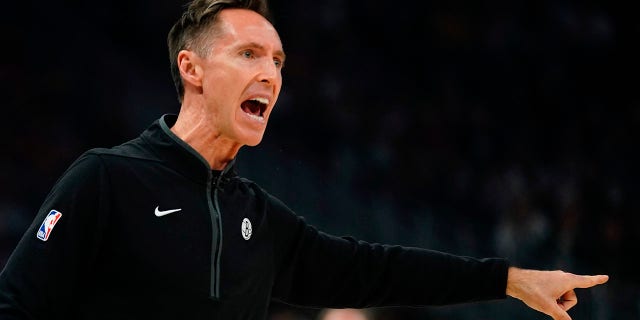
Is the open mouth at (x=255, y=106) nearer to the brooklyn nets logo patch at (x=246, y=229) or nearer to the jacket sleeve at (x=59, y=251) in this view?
the brooklyn nets logo patch at (x=246, y=229)

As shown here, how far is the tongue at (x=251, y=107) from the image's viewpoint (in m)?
2.12

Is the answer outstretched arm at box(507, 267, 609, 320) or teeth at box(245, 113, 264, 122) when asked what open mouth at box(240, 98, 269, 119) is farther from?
outstretched arm at box(507, 267, 609, 320)

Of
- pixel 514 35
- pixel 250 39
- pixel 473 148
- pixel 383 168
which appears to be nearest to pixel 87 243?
pixel 250 39

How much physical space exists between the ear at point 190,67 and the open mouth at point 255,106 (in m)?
0.13

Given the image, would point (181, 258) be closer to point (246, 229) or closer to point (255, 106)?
point (246, 229)

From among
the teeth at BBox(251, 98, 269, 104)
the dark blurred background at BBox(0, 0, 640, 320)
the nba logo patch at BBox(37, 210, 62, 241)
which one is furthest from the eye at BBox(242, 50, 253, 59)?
the dark blurred background at BBox(0, 0, 640, 320)

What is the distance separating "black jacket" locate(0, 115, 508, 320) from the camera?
1724 mm

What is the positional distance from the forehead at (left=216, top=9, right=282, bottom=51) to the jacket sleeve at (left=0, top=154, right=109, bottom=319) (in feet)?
1.60

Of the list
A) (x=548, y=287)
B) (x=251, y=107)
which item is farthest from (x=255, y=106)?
(x=548, y=287)

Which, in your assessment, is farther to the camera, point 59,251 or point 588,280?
point 588,280

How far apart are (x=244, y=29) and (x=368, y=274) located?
0.73 meters

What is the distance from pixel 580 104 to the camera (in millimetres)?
4840

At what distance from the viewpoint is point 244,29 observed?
82.4 inches

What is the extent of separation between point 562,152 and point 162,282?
3.40 metres
